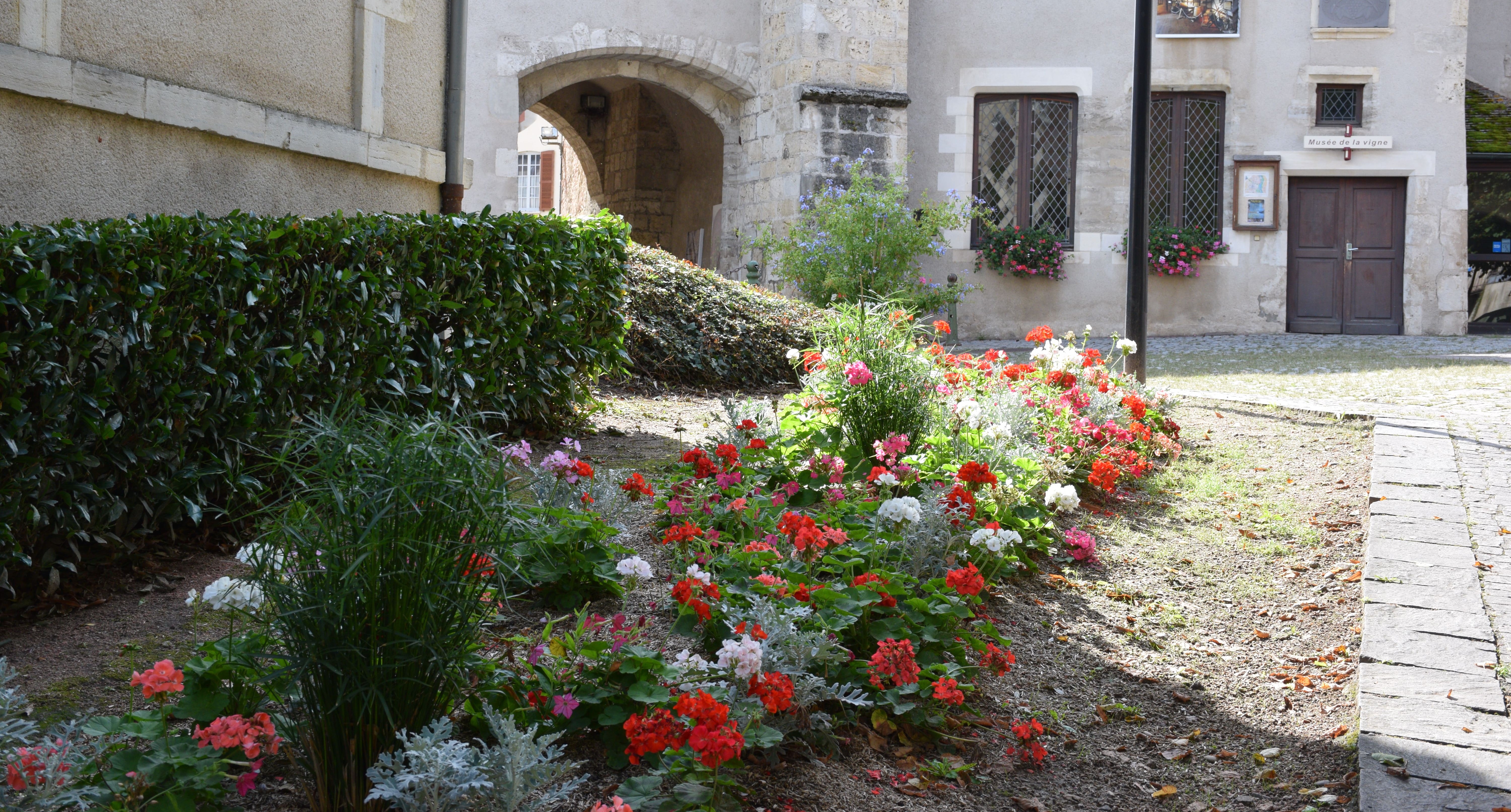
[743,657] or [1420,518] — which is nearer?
[743,657]

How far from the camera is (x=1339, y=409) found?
21.7 feet

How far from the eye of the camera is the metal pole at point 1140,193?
7.05 m

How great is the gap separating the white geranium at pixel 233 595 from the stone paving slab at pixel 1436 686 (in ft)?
8.25

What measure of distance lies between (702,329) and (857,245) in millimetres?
3587

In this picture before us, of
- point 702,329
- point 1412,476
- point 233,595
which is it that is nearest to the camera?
point 233,595

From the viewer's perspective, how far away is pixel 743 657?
2242 mm

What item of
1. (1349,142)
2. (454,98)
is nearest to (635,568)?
(454,98)

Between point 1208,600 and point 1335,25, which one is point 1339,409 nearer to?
point 1208,600

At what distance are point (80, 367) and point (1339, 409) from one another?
608 cm

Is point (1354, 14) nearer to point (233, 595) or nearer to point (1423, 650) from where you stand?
point (1423, 650)

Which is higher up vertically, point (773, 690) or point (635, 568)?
point (635, 568)

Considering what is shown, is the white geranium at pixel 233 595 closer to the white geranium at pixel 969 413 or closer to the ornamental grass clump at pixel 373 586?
the ornamental grass clump at pixel 373 586

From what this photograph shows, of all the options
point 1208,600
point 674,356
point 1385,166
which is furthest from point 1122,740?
point 1385,166

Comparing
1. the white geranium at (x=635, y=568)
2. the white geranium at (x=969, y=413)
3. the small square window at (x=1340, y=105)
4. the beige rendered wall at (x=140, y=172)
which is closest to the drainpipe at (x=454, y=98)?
the beige rendered wall at (x=140, y=172)
